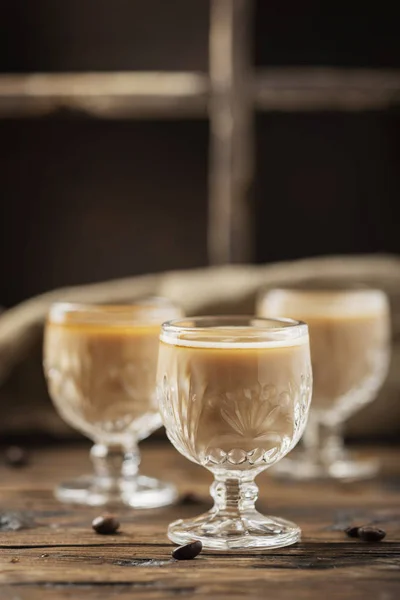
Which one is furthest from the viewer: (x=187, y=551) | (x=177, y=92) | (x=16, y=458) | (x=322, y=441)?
(x=177, y=92)

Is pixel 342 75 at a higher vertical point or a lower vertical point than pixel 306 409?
higher

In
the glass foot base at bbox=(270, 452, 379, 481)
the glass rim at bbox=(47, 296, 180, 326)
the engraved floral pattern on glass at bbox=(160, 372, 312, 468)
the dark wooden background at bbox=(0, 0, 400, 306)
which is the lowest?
the glass foot base at bbox=(270, 452, 379, 481)

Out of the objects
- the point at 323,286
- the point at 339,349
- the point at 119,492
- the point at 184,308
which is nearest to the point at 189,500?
the point at 119,492

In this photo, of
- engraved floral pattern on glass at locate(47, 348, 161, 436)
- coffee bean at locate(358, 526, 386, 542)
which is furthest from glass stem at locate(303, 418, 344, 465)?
coffee bean at locate(358, 526, 386, 542)

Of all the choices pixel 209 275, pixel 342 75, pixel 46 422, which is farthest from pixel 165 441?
pixel 342 75

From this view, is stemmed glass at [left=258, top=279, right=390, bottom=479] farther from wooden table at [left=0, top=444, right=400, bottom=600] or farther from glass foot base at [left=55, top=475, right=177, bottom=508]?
glass foot base at [left=55, top=475, right=177, bottom=508]

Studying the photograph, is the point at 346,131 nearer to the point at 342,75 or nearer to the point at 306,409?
the point at 342,75

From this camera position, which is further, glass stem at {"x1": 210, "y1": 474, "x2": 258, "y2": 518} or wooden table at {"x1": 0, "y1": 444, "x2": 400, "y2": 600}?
glass stem at {"x1": 210, "y1": 474, "x2": 258, "y2": 518}

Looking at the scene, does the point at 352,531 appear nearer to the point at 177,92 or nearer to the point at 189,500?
the point at 189,500
